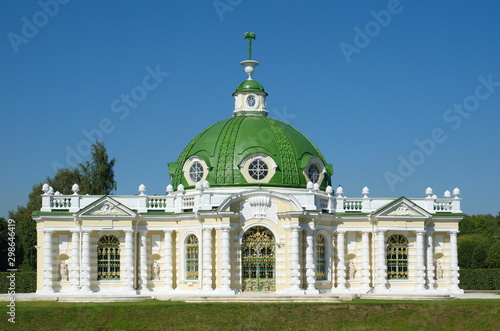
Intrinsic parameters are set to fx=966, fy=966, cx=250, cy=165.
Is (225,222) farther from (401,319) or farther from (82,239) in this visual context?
(401,319)

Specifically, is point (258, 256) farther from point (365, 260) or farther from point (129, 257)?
point (129, 257)

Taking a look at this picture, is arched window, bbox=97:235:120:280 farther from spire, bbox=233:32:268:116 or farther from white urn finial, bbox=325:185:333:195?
white urn finial, bbox=325:185:333:195

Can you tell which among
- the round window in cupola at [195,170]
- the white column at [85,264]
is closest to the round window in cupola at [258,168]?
the round window in cupola at [195,170]

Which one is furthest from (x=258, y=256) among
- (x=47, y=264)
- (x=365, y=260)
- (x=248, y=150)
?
(x=47, y=264)

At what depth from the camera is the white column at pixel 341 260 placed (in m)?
53.9

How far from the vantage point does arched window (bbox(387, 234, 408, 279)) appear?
2135 inches

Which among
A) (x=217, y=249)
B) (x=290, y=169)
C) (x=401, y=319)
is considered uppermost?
(x=290, y=169)

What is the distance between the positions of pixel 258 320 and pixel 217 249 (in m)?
9.22

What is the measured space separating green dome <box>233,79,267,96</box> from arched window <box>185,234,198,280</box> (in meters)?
10.0

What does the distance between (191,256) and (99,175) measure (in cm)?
2465

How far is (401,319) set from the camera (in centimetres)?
4259

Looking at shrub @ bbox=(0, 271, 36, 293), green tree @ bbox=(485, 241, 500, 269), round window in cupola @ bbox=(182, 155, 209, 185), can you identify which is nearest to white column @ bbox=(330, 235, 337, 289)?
round window in cupola @ bbox=(182, 155, 209, 185)

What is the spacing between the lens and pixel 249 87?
57750 mm

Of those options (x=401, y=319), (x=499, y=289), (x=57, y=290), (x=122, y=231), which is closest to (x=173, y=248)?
(x=122, y=231)
